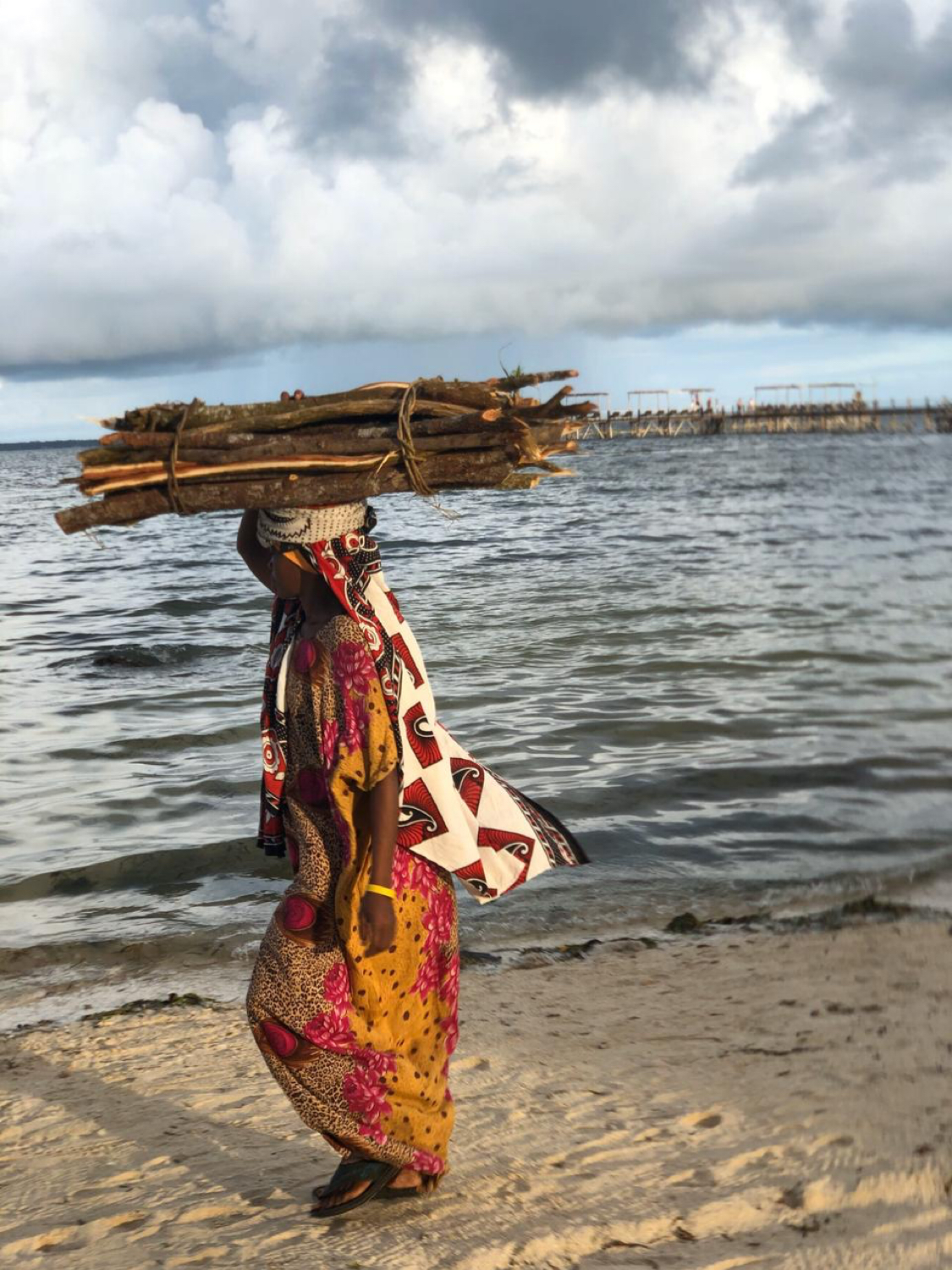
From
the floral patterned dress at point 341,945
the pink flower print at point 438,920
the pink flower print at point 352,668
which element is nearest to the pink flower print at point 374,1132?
the floral patterned dress at point 341,945

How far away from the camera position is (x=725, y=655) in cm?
1219

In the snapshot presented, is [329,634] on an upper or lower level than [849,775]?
upper

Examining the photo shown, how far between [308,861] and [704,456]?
6810 cm

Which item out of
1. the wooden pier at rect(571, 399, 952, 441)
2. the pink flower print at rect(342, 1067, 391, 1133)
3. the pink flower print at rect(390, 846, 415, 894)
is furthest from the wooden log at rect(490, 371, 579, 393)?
the wooden pier at rect(571, 399, 952, 441)

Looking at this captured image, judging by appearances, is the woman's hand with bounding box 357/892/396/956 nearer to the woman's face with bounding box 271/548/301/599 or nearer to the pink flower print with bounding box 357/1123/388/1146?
the pink flower print with bounding box 357/1123/388/1146

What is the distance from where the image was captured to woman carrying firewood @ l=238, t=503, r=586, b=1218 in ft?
9.36

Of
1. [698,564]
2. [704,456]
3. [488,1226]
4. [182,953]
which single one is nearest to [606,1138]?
[488,1226]

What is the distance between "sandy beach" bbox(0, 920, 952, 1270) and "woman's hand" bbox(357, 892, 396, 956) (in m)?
0.81

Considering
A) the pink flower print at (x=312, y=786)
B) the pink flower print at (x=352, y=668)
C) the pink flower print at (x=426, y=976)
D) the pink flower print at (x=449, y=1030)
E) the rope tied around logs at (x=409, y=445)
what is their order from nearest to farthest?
the rope tied around logs at (x=409, y=445)
the pink flower print at (x=352, y=668)
the pink flower print at (x=312, y=786)
the pink flower print at (x=426, y=976)
the pink flower print at (x=449, y=1030)

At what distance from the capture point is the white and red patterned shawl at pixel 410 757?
9.48ft

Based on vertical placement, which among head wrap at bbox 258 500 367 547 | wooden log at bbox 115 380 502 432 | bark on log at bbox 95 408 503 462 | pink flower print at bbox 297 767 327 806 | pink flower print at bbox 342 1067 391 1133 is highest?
wooden log at bbox 115 380 502 432

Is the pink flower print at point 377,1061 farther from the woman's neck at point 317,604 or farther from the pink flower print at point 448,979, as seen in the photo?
the woman's neck at point 317,604

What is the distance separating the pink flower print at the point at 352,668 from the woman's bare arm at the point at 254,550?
1.18 feet

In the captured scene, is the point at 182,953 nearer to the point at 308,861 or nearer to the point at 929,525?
the point at 308,861
